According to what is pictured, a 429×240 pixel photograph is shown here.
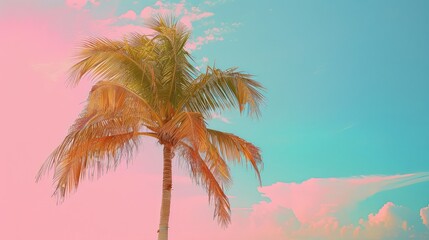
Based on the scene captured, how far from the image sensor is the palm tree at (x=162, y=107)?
40.7 feet

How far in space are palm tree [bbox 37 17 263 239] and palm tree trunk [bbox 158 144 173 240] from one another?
25mm

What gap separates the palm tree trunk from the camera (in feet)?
41.0

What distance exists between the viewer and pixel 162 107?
13.1 m

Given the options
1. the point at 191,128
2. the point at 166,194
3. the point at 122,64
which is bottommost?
the point at 166,194

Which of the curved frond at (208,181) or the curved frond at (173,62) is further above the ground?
the curved frond at (173,62)

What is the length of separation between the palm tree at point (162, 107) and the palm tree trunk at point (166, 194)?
25mm

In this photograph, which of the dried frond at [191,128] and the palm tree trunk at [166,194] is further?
the palm tree trunk at [166,194]

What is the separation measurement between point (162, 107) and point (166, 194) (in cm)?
230

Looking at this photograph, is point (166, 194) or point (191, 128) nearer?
point (191, 128)

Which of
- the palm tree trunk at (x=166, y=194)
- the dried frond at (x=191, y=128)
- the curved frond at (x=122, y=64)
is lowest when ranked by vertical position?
the palm tree trunk at (x=166, y=194)

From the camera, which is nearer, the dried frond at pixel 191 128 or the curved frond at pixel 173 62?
the dried frond at pixel 191 128

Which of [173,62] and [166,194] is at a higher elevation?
[173,62]

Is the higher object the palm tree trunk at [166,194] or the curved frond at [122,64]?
the curved frond at [122,64]

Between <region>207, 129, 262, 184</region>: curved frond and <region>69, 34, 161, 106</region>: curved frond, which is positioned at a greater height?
<region>69, 34, 161, 106</region>: curved frond
